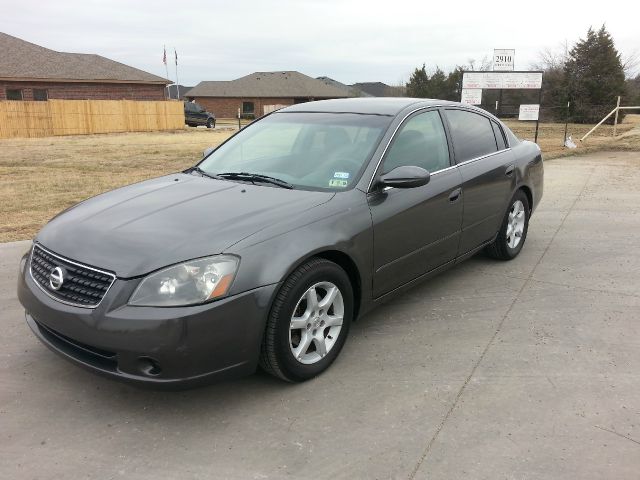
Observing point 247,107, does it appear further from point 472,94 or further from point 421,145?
point 421,145

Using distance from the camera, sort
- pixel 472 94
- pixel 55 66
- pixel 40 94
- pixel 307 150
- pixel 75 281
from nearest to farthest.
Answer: pixel 75 281 < pixel 307 150 < pixel 472 94 < pixel 40 94 < pixel 55 66

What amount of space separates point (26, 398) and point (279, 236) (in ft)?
5.56

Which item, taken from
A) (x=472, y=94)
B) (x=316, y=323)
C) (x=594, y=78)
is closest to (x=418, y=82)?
(x=594, y=78)

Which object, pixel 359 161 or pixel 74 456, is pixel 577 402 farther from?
pixel 74 456

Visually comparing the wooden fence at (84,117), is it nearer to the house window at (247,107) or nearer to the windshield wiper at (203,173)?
the house window at (247,107)

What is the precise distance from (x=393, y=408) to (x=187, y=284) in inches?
51.1

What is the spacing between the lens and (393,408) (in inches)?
118

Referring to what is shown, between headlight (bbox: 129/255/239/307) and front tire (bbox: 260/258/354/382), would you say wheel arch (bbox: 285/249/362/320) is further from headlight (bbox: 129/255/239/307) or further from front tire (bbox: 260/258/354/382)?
headlight (bbox: 129/255/239/307)

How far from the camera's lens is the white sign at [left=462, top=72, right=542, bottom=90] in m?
17.1

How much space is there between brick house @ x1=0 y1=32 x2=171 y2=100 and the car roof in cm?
3133

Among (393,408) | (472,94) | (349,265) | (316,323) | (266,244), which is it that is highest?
(472,94)

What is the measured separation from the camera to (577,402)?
3.06m

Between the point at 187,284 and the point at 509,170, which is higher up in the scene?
the point at 509,170

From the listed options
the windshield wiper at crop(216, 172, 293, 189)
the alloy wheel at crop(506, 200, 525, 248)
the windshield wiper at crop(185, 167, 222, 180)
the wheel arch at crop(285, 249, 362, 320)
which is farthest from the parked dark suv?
the wheel arch at crop(285, 249, 362, 320)
